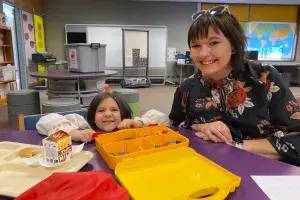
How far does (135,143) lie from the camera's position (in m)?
0.93

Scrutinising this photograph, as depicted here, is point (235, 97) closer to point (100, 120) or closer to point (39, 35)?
point (100, 120)

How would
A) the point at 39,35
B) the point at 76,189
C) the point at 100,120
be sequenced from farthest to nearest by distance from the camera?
the point at 39,35 < the point at 100,120 < the point at 76,189

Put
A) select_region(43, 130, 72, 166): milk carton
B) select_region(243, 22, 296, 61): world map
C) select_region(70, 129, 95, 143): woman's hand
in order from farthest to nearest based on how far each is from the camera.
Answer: select_region(243, 22, 296, 61): world map, select_region(70, 129, 95, 143): woman's hand, select_region(43, 130, 72, 166): milk carton

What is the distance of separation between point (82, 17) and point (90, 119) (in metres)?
6.93

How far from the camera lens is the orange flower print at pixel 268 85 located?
1.13 meters

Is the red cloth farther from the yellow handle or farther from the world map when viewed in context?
the world map

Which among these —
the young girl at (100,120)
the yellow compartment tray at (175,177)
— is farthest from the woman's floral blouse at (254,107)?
the yellow compartment tray at (175,177)

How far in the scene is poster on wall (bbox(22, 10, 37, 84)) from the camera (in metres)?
6.06

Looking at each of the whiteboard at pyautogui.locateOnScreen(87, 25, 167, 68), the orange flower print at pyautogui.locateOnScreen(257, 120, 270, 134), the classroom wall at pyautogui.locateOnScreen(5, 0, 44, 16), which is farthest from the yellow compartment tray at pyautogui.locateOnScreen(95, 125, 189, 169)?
the whiteboard at pyautogui.locateOnScreen(87, 25, 167, 68)

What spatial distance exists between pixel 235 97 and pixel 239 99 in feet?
0.07

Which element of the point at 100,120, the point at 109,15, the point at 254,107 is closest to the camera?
the point at 254,107

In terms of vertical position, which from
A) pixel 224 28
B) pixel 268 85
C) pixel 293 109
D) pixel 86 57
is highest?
pixel 224 28

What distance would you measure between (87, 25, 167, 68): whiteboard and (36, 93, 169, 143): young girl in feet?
20.0

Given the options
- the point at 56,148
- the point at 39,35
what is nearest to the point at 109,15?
the point at 39,35
